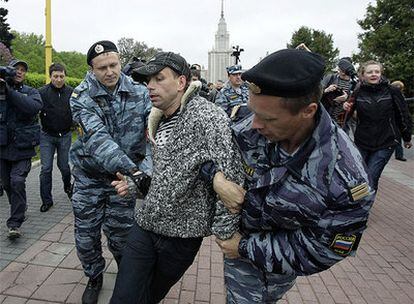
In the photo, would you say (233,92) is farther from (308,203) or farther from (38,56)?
(38,56)

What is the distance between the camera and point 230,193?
161 centimetres

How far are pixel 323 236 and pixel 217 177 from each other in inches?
20.9

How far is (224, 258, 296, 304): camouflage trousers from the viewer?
5.95ft

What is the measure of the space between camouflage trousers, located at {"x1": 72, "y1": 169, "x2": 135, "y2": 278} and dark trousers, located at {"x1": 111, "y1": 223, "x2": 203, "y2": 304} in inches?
32.3

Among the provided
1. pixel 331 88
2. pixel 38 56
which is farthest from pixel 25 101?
pixel 38 56

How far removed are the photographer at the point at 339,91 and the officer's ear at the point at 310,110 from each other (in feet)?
13.1

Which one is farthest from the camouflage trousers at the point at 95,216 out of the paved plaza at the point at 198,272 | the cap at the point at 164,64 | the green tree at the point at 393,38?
the green tree at the point at 393,38

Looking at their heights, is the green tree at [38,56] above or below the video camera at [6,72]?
above

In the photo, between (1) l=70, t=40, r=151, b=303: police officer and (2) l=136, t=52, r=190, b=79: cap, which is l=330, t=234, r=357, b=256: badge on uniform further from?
(1) l=70, t=40, r=151, b=303: police officer

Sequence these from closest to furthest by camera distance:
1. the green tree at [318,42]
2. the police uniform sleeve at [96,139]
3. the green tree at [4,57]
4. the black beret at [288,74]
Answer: the black beret at [288,74] → the police uniform sleeve at [96,139] → the green tree at [4,57] → the green tree at [318,42]

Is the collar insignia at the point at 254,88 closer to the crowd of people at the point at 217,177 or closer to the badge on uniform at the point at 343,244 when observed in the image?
the crowd of people at the point at 217,177

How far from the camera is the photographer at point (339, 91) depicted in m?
5.20

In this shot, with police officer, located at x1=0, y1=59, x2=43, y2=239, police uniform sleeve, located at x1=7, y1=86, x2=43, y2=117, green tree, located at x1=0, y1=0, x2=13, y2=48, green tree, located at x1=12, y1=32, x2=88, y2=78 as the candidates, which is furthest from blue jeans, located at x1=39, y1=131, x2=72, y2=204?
green tree, located at x1=12, y1=32, x2=88, y2=78

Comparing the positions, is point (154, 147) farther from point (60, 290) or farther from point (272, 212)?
point (60, 290)
